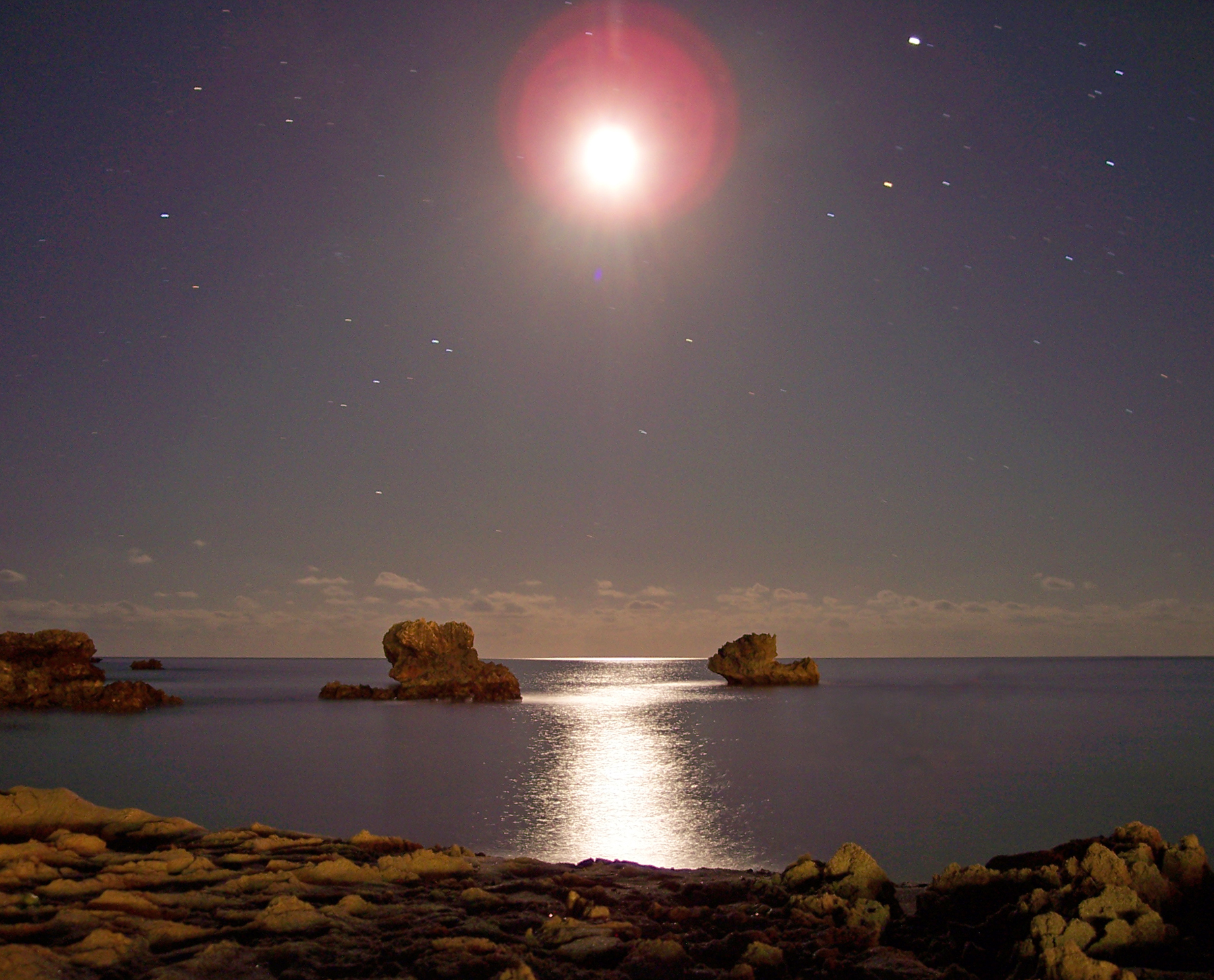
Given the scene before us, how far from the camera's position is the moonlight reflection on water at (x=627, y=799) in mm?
22594

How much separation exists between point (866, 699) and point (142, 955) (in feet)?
355

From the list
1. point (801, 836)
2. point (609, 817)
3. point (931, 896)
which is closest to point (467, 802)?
point (609, 817)

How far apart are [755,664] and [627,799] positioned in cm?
9990

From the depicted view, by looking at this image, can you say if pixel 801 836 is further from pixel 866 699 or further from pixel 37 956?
pixel 866 699

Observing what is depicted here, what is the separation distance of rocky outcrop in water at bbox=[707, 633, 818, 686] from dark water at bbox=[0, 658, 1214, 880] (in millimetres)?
41595

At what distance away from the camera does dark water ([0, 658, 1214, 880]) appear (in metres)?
25.2

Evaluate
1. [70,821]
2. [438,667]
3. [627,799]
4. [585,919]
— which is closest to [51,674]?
[438,667]

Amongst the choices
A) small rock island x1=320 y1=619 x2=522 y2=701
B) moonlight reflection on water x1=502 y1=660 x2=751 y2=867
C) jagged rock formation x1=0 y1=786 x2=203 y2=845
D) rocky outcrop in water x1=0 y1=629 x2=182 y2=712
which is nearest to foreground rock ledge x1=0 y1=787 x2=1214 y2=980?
jagged rock formation x1=0 y1=786 x2=203 y2=845

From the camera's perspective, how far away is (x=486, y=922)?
37.1 ft

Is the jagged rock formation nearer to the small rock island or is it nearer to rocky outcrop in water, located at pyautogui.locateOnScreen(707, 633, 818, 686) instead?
the small rock island

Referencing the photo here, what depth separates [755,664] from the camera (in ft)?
416

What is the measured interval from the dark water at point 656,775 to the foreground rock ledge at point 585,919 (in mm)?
8410

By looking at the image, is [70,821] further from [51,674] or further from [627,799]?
[51,674]

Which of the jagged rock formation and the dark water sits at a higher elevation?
the jagged rock formation
